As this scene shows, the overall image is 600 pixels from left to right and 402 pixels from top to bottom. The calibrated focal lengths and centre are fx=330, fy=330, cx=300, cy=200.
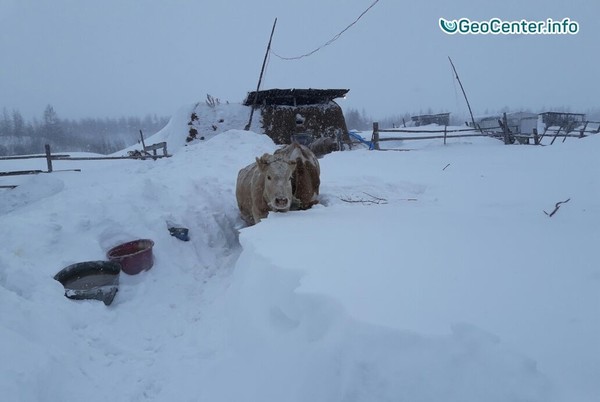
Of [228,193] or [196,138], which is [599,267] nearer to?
[228,193]

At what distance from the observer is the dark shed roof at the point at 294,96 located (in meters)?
17.3

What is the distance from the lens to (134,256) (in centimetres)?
411

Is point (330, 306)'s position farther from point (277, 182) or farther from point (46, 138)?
point (46, 138)

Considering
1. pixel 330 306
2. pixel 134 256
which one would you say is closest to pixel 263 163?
pixel 134 256

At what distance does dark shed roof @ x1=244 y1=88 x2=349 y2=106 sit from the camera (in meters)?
17.3

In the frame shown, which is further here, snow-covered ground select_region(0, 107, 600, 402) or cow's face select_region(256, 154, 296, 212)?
cow's face select_region(256, 154, 296, 212)

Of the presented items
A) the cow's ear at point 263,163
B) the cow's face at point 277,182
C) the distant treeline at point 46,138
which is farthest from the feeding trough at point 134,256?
the distant treeline at point 46,138

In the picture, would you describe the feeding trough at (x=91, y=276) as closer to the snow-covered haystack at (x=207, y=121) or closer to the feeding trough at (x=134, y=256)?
the feeding trough at (x=134, y=256)

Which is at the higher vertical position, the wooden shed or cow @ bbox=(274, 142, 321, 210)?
the wooden shed

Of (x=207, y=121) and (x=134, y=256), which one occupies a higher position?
(x=207, y=121)

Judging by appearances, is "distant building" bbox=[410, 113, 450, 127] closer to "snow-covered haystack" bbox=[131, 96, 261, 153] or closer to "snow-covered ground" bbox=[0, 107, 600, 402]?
"snow-covered haystack" bbox=[131, 96, 261, 153]

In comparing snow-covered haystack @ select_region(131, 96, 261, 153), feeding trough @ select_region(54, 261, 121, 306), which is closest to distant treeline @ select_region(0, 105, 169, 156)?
snow-covered haystack @ select_region(131, 96, 261, 153)

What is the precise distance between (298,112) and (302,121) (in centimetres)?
54

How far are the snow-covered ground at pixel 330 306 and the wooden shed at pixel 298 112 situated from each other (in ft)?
42.1
